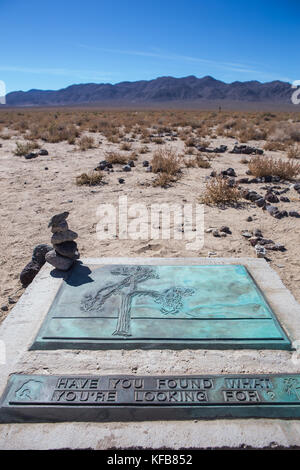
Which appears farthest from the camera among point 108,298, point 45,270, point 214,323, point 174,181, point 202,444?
point 174,181

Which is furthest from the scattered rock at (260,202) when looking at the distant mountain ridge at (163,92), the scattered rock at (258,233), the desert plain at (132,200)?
the distant mountain ridge at (163,92)

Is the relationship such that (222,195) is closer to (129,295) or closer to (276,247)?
(276,247)

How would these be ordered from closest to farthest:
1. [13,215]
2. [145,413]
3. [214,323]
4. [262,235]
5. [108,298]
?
1. [145,413]
2. [214,323]
3. [108,298]
4. [262,235]
5. [13,215]

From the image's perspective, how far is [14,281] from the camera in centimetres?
356

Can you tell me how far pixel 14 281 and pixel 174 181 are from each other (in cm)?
435

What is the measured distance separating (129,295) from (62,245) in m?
0.93

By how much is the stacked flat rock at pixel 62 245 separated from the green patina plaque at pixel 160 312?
0.13 meters

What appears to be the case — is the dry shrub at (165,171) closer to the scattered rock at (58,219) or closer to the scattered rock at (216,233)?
the scattered rock at (216,233)

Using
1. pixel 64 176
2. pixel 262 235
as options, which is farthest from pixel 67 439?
pixel 64 176

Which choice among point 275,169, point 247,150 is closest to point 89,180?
point 275,169

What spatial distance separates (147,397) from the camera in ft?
6.03

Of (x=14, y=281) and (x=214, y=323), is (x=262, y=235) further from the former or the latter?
(x=14, y=281)

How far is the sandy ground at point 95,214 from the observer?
13.3 ft

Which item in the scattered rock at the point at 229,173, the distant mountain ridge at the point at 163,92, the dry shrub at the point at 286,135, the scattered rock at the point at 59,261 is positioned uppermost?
the distant mountain ridge at the point at 163,92
